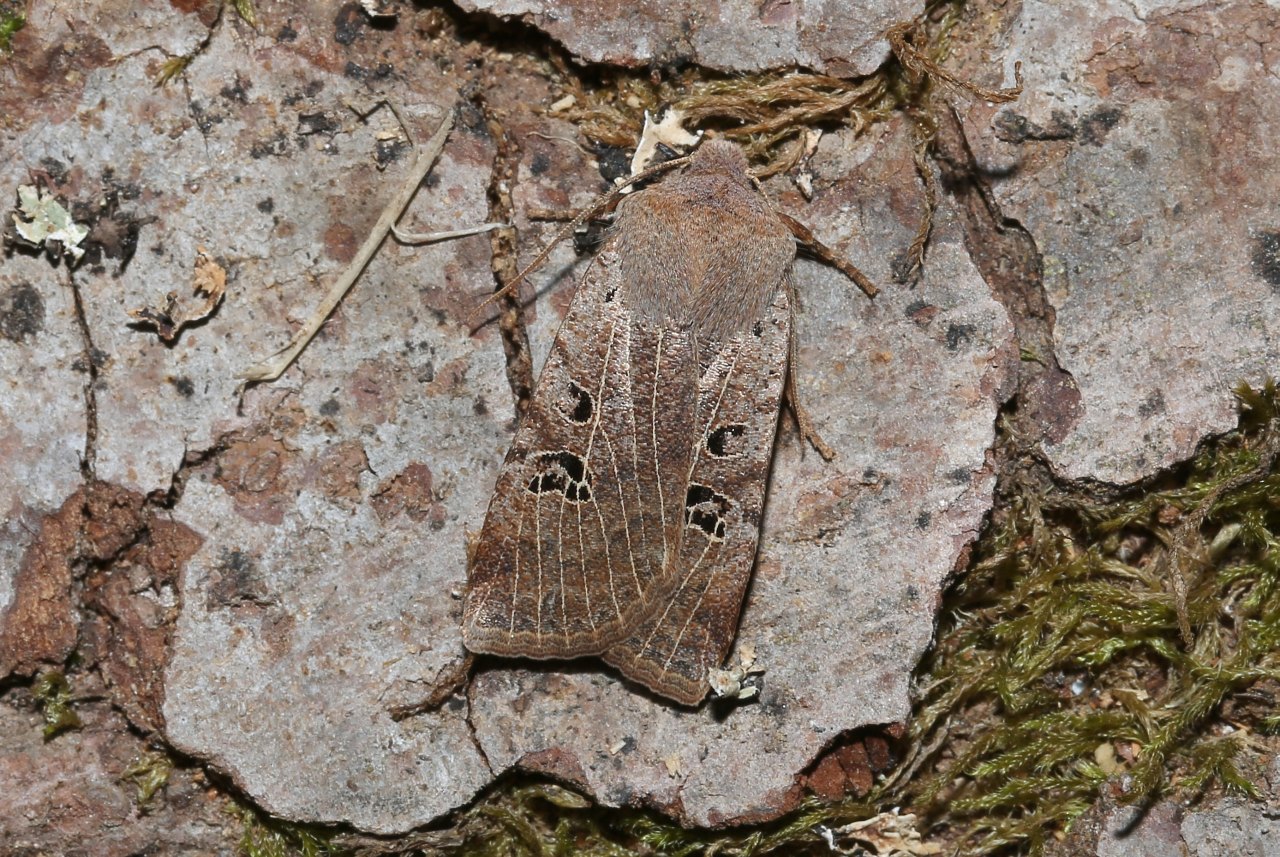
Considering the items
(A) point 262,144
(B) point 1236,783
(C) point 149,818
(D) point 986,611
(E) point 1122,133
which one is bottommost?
(C) point 149,818

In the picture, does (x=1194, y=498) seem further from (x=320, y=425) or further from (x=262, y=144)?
(x=262, y=144)

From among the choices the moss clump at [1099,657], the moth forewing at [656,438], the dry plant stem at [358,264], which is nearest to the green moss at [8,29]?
the dry plant stem at [358,264]

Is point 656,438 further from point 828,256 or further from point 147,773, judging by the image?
point 147,773

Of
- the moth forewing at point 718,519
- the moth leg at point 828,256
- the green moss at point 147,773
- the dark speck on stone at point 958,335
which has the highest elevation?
the moth leg at point 828,256

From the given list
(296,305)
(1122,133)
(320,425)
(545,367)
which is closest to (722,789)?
(545,367)

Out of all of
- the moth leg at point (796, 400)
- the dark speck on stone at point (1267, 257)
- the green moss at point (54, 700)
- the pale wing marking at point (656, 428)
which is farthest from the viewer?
the pale wing marking at point (656, 428)

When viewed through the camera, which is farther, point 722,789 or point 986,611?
point 986,611

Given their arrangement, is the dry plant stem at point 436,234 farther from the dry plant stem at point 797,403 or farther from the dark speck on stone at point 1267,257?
the dark speck on stone at point 1267,257
